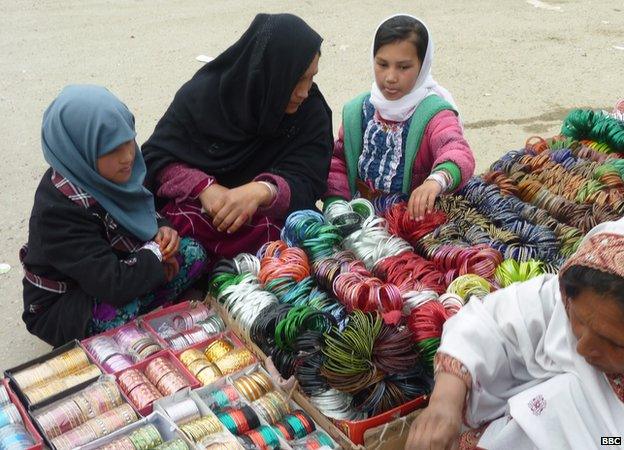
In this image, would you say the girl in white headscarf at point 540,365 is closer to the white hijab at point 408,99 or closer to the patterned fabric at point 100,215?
the patterned fabric at point 100,215

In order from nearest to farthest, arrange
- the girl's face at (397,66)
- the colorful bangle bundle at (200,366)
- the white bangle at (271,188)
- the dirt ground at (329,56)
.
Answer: the colorful bangle bundle at (200,366)
the white bangle at (271,188)
the girl's face at (397,66)
the dirt ground at (329,56)

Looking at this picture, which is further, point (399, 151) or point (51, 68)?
point (51, 68)

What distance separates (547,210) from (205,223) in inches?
58.4

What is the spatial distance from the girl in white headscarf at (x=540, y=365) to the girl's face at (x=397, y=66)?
147 centimetres

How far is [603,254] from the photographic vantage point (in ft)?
5.06

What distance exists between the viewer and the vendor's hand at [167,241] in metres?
2.79

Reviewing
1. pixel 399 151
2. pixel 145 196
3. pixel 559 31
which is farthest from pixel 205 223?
pixel 559 31

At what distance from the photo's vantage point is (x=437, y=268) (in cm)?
275

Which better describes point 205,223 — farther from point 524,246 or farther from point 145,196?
point 524,246

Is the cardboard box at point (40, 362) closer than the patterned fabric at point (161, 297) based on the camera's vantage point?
Yes

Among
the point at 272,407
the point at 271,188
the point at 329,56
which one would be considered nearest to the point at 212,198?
the point at 271,188

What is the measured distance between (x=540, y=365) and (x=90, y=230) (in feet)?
5.16

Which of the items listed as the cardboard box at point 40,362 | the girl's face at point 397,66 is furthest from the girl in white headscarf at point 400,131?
the cardboard box at point 40,362

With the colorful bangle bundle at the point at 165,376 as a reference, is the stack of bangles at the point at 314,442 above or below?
below
